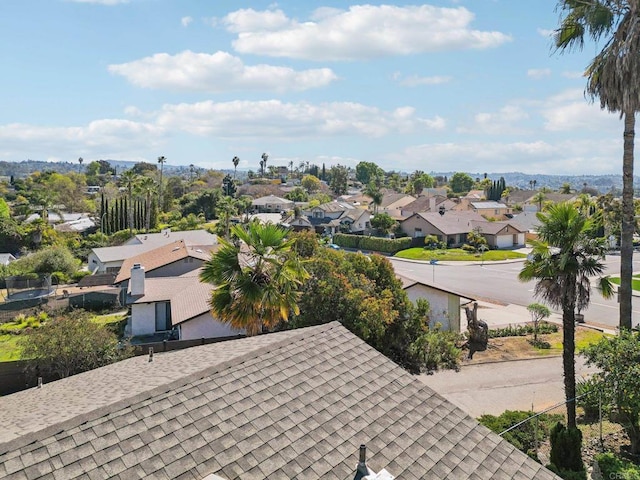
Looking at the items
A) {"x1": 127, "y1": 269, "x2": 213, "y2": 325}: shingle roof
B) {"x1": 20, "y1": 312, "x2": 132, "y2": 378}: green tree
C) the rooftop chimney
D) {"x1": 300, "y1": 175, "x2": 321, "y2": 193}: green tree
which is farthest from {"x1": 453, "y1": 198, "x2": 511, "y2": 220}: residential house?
{"x1": 20, "y1": 312, "x2": 132, "y2": 378}: green tree

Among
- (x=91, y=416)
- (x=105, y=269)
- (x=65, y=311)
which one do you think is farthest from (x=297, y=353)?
(x=105, y=269)

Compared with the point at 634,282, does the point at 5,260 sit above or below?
above

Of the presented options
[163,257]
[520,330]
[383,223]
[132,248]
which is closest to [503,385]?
[520,330]

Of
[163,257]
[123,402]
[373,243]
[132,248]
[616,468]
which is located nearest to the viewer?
[123,402]

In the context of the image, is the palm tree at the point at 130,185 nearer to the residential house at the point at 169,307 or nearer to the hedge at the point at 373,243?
the hedge at the point at 373,243

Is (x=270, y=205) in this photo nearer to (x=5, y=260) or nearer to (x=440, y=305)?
(x=5, y=260)

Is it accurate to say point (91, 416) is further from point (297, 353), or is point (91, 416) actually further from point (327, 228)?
point (327, 228)

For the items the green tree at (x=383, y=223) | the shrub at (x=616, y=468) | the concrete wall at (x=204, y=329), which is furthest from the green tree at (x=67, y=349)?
the green tree at (x=383, y=223)
